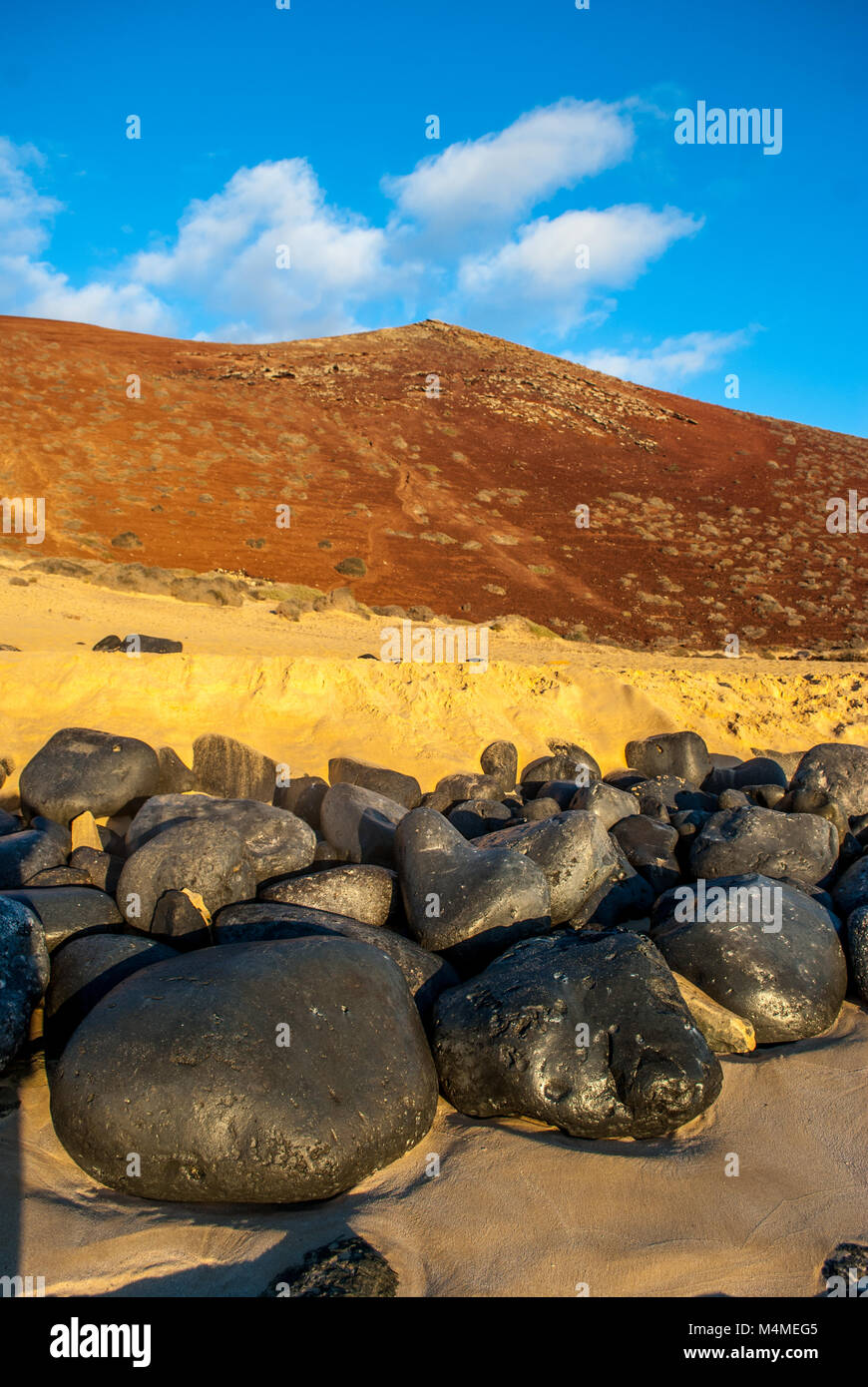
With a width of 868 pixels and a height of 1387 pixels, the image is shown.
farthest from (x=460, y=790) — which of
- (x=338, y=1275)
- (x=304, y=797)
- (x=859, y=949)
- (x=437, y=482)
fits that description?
(x=437, y=482)

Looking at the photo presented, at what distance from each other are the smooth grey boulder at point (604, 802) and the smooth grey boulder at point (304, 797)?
6.69ft

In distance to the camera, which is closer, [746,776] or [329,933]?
[329,933]

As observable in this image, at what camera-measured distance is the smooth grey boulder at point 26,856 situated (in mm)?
5059

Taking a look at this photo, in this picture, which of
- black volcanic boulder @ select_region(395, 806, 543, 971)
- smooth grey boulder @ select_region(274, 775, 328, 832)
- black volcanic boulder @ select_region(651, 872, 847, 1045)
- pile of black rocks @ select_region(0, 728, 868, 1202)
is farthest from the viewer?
smooth grey boulder @ select_region(274, 775, 328, 832)

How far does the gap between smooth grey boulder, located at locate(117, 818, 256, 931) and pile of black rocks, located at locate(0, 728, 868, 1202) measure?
14mm

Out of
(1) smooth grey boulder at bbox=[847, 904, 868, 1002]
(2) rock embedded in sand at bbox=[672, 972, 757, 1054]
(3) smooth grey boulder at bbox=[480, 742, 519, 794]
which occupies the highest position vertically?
(3) smooth grey boulder at bbox=[480, 742, 519, 794]

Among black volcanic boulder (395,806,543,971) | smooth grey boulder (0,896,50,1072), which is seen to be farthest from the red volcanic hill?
smooth grey boulder (0,896,50,1072)

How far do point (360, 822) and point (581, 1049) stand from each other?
8.79 ft

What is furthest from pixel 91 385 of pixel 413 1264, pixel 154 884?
pixel 413 1264

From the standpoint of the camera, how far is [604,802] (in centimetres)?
683

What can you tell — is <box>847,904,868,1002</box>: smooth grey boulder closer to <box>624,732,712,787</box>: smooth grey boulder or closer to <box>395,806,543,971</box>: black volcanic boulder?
<box>395,806,543,971</box>: black volcanic boulder

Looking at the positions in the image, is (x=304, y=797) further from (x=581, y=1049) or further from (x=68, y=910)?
(x=581, y=1049)

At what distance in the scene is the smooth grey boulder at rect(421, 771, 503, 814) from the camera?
282 inches

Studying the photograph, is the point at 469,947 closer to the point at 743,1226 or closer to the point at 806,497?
the point at 743,1226
